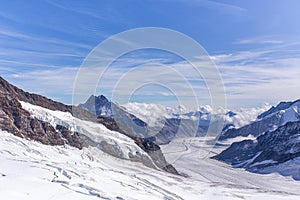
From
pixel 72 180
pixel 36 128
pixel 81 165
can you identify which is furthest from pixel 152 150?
pixel 72 180

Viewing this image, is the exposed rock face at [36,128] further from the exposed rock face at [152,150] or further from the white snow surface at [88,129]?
the white snow surface at [88,129]

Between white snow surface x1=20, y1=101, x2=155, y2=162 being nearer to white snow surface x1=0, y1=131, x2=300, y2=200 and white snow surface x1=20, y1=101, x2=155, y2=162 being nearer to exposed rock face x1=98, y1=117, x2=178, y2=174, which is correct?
white snow surface x1=0, y1=131, x2=300, y2=200

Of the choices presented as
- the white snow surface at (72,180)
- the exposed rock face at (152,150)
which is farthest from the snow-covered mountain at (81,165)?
the exposed rock face at (152,150)

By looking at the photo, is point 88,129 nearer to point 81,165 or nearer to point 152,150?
point 152,150

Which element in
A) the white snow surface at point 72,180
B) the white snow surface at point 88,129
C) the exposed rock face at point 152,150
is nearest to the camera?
the white snow surface at point 72,180

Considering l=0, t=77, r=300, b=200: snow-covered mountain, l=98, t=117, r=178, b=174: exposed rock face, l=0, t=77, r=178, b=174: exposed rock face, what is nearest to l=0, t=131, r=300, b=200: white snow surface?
l=0, t=77, r=300, b=200: snow-covered mountain

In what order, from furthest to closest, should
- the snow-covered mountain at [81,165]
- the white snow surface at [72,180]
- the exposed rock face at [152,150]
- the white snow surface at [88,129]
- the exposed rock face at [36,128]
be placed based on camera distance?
the exposed rock face at [152,150]
the white snow surface at [88,129]
the exposed rock face at [36,128]
the snow-covered mountain at [81,165]
the white snow surface at [72,180]

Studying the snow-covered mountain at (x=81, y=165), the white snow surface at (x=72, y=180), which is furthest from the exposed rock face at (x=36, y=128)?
the white snow surface at (x=72, y=180)

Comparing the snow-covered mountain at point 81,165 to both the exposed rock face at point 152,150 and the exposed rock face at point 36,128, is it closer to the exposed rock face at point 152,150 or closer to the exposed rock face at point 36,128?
the exposed rock face at point 36,128

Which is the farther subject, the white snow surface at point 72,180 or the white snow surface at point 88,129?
the white snow surface at point 88,129

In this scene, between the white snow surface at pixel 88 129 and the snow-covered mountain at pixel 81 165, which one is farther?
the white snow surface at pixel 88 129

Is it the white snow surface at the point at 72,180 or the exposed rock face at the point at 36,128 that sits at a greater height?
the exposed rock face at the point at 36,128

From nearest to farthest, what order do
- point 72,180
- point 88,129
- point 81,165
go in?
point 72,180 < point 81,165 < point 88,129

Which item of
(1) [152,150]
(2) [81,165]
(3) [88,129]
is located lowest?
(2) [81,165]
